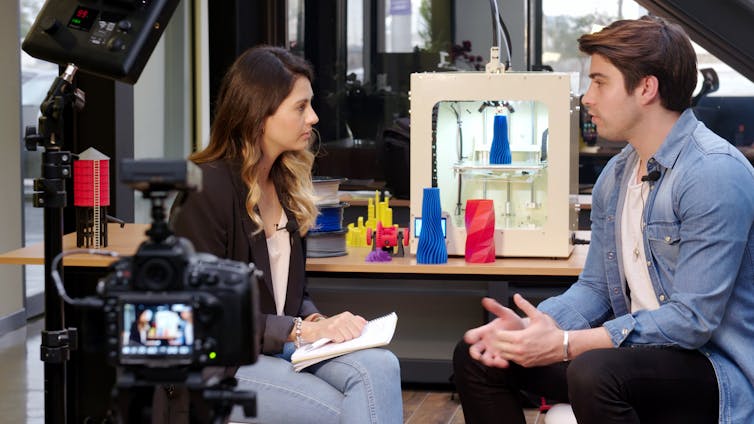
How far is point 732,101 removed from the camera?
7.09m

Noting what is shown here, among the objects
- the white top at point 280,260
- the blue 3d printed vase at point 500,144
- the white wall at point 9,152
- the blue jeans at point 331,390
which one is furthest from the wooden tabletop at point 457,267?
the white wall at point 9,152

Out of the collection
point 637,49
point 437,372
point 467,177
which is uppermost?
point 637,49

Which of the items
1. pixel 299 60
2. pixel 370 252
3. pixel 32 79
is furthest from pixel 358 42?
pixel 299 60

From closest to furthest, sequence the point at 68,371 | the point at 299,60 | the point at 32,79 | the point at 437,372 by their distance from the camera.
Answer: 1. the point at 299,60
2. the point at 68,371
3. the point at 437,372
4. the point at 32,79

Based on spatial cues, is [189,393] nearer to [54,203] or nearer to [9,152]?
[54,203]

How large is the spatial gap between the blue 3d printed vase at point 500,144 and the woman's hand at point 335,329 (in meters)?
1.14

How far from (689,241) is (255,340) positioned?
1146 mm

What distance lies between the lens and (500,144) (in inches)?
148

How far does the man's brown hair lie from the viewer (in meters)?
2.55

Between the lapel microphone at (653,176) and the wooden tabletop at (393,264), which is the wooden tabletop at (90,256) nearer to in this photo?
the wooden tabletop at (393,264)

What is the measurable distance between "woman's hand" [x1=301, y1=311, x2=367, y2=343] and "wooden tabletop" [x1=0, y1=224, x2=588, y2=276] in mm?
678

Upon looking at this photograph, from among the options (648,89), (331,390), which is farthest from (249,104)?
(648,89)

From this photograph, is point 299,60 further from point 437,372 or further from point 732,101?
point 732,101

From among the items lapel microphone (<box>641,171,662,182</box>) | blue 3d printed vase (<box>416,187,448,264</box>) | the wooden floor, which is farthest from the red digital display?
the wooden floor
